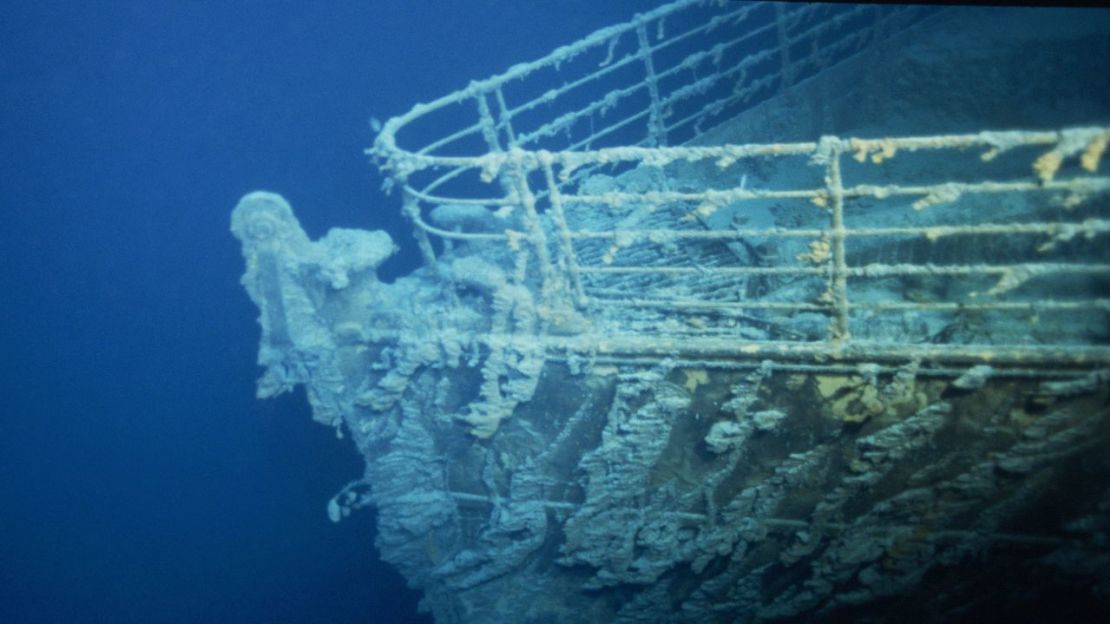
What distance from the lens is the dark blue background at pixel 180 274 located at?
12648 mm

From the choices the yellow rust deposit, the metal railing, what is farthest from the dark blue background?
the yellow rust deposit

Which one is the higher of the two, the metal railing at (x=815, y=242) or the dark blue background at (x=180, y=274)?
the dark blue background at (x=180, y=274)

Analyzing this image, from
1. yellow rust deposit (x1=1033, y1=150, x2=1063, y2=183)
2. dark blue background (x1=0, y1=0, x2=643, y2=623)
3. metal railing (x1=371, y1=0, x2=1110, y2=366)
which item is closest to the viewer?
yellow rust deposit (x1=1033, y1=150, x2=1063, y2=183)

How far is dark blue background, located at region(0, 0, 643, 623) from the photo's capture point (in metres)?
12.6

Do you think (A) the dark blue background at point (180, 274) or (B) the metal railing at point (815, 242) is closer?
(B) the metal railing at point (815, 242)

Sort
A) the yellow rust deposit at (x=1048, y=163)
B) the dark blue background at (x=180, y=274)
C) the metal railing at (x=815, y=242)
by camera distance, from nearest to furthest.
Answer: the yellow rust deposit at (x=1048, y=163), the metal railing at (x=815, y=242), the dark blue background at (x=180, y=274)

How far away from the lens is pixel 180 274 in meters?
27.5

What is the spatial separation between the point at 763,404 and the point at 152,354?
90.5 feet

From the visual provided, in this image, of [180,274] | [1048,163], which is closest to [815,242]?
[1048,163]

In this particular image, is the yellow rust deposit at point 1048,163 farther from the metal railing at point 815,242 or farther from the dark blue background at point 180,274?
the dark blue background at point 180,274

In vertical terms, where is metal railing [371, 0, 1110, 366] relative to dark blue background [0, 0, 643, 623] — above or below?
below

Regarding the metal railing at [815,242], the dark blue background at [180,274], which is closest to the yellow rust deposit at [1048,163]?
the metal railing at [815,242]

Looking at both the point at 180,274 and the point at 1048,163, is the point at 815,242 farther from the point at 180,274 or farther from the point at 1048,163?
the point at 180,274

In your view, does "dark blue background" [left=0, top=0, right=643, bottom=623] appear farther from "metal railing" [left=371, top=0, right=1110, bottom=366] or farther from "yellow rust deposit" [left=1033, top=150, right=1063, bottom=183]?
"yellow rust deposit" [left=1033, top=150, right=1063, bottom=183]
